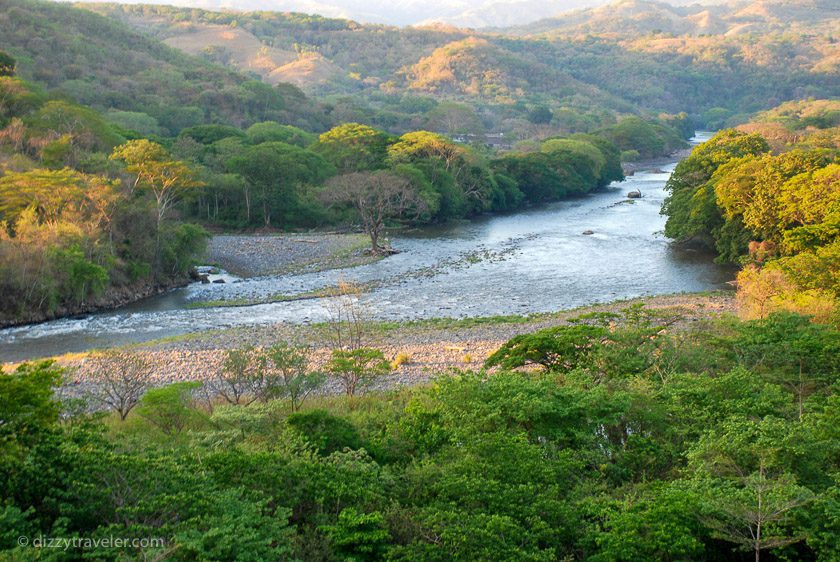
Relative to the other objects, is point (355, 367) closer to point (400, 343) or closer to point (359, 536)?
point (400, 343)

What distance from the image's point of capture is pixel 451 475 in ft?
32.1

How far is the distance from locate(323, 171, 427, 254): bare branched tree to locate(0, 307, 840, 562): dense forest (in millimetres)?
29344

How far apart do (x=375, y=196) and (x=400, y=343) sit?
79.1 feet

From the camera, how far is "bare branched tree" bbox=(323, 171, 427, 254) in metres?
43.5

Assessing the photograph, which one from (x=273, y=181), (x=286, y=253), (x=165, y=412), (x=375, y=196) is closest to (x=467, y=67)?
(x=273, y=181)

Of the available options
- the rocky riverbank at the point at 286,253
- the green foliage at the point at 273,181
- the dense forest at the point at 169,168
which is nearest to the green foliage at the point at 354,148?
the dense forest at the point at 169,168

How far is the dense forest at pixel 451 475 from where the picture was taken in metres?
8.17

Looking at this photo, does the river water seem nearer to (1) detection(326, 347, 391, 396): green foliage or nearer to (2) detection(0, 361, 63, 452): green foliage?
(1) detection(326, 347, 391, 396): green foliage

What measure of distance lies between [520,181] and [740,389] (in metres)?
53.6

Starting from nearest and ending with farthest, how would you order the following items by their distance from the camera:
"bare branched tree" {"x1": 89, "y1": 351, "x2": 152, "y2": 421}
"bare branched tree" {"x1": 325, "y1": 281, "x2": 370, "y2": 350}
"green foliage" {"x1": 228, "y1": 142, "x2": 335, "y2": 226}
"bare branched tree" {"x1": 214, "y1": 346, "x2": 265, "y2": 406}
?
"bare branched tree" {"x1": 89, "y1": 351, "x2": 152, "y2": 421} → "bare branched tree" {"x1": 214, "y1": 346, "x2": 265, "y2": 406} → "bare branched tree" {"x1": 325, "y1": 281, "x2": 370, "y2": 350} → "green foliage" {"x1": 228, "y1": 142, "x2": 335, "y2": 226}

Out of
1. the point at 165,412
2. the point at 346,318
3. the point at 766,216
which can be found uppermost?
the point at 165,412

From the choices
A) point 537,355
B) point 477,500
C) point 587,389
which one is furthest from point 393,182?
point 477,500

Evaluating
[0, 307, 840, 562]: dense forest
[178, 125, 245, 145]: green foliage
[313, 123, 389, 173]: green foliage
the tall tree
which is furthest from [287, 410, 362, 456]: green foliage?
[178, 125, 245, 145]: green foliage

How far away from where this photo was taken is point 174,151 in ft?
177
